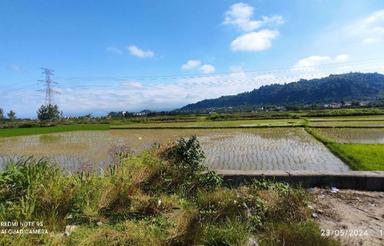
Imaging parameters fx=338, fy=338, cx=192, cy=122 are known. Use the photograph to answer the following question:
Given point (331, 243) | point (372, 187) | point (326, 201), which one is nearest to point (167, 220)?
point (331, 243)

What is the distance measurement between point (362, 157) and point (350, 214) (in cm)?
745

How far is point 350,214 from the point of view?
14.0ft

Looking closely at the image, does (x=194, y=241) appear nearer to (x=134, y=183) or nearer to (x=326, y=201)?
(x=134, y=183)

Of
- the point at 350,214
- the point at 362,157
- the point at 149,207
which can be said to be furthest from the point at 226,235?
the point at 362,157

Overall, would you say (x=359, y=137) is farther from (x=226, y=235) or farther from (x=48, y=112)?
(x=48, y=112)

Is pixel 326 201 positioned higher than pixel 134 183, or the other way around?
pixel 134 183

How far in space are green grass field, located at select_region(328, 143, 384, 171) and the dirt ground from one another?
4047mm

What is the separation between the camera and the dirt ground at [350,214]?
140 inches

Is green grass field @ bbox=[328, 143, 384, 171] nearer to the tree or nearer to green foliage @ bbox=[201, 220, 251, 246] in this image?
green foliage @ bbox=[201, 220, 251, 246]

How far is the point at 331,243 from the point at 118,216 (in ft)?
8.09

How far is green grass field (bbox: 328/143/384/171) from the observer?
9115mm

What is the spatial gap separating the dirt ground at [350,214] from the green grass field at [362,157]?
4.05 meters

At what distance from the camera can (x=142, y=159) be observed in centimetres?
557

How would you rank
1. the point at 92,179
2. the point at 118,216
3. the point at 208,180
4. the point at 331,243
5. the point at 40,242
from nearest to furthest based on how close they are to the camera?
1. the point at 331,243
2. the point at 40,242
3. the point at 118,216
4. the point at 92,179
5. the point at 208,180
